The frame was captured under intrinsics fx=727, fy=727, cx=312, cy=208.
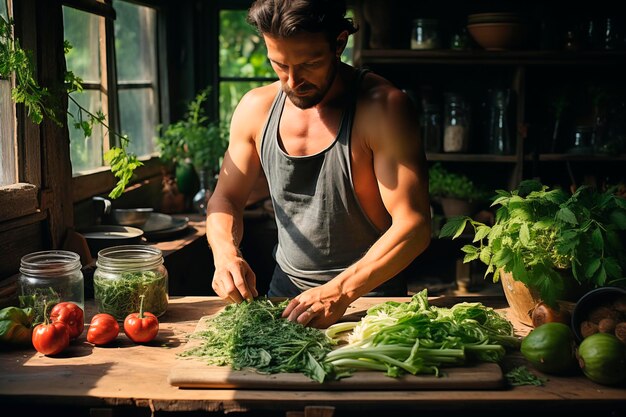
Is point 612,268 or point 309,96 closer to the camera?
point 612,268

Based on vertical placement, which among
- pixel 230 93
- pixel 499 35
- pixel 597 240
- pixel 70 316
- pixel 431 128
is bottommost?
pixel 70 316

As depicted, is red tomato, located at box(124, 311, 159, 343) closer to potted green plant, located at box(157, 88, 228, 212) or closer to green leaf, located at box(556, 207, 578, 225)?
green leaf, located at box(556, 207, 578, 225)

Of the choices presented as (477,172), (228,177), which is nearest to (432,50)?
(477,172)

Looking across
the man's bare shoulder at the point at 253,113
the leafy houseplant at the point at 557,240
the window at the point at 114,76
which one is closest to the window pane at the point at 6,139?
the window at the point at 114,76

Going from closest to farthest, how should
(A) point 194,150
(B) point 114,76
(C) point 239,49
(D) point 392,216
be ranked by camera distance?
(D) point 392,216 → (B) point 114,76 → (A) point 194,150 → (C) point 239,49

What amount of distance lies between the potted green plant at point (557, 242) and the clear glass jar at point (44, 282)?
4.20 ft

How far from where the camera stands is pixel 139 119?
4828 mm

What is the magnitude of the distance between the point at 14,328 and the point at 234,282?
27.7 inches

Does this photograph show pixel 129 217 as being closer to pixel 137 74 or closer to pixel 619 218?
pixel 137 74

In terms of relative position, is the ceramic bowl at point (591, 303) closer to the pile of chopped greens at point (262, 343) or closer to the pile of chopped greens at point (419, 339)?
the pile of chopped greens at point (419, 339)

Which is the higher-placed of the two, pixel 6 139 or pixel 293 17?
pixel 293 17

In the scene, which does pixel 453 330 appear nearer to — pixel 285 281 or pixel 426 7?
pixel 285 281

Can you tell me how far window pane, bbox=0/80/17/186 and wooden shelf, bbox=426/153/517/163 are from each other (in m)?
2.66

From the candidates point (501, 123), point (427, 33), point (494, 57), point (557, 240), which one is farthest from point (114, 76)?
point (557, 240)
